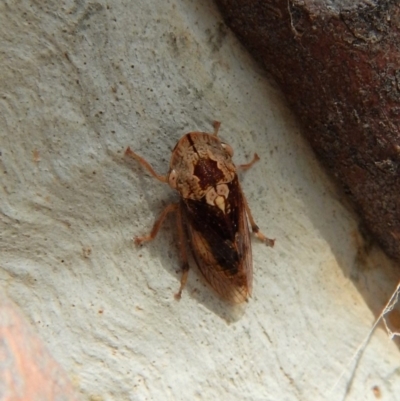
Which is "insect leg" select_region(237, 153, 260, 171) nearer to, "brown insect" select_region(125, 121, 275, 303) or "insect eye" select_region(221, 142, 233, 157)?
"brown insect" select_region(125, 121, 275, 303)

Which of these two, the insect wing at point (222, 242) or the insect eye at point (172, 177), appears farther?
the insect wing at point (222, 242)

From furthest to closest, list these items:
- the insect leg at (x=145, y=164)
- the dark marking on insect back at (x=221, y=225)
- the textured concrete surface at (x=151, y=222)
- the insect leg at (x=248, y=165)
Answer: the insect leg at (x=248, y=165) → the dark marking on insect back at (x=221, y=225) → the insect leg at (x=145, y=164) → the textured concrete surface at (x=151, y=222)


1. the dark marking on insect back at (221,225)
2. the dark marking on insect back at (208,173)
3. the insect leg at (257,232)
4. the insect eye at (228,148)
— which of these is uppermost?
the insect eye at (228,148)

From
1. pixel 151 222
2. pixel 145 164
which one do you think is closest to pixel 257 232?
pixel 151 222

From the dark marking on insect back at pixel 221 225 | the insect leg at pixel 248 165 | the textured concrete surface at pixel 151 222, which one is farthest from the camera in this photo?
the insect leg at pixel 248 165

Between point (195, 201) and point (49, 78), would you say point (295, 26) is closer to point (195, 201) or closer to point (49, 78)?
point (195, 201)

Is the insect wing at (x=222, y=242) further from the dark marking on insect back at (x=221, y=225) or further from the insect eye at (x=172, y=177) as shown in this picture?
the insect eye at (x=172, y=177)

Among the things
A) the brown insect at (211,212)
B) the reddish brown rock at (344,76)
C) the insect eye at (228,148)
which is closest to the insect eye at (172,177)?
the brown insect at (211,212)

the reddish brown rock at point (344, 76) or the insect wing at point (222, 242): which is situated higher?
the reddish brown rock at point (344, 76)
